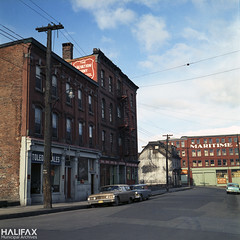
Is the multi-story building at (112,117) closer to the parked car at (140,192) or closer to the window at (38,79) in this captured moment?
the parked car at (140,192)

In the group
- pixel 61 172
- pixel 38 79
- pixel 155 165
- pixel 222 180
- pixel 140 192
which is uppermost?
pixel 38 79

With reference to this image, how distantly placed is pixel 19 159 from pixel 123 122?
20180 mm

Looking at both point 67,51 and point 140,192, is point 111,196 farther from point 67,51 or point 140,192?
point 67,51

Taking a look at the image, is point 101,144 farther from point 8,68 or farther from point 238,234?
point 238,234

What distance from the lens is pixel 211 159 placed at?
89625 mm

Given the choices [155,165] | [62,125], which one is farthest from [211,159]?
[62,125]

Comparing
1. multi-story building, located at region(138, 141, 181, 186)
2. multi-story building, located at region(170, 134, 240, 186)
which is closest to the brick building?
multi-story building, located at region(138, 141, 181, 186)

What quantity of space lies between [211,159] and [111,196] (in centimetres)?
7524

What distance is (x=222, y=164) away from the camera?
3489 inches

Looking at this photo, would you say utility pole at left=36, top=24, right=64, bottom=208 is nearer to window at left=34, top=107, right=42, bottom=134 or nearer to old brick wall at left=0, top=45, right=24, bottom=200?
old brick wall at left=0, top=45, right=24, bottom=200

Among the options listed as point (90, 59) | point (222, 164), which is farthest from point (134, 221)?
point (222, 164)

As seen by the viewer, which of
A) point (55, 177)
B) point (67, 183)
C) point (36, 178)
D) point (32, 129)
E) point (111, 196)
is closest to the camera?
point (111, 196)

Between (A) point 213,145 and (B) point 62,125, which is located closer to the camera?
(B) point 62,125

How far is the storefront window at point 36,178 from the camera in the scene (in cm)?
2094
